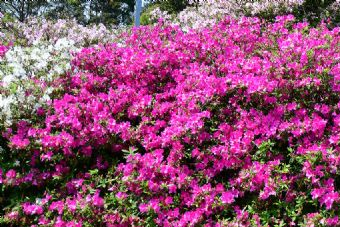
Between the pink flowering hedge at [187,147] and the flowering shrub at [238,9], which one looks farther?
the flowering shrub at [238,9]

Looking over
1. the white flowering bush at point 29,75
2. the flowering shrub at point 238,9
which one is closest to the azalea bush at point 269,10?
the flowering shrub at point 238,9

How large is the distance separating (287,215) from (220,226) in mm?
478

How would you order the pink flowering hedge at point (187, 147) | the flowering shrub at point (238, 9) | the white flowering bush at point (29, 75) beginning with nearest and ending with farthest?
1. the pink flowering hedge at point (187, 147)
2. the white flowering bush at point (29, 75)
3. the flowering shrub at point (238, 9)

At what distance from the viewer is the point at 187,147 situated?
350cm

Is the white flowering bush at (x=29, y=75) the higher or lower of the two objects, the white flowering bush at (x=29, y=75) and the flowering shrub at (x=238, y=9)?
the lower

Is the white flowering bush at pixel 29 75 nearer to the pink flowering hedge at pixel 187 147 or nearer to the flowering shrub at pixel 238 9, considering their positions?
the pink flowering hedge at pixel 187 147

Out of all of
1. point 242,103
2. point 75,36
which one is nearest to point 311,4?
point 75,36

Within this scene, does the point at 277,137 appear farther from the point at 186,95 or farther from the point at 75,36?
the point at 75,36

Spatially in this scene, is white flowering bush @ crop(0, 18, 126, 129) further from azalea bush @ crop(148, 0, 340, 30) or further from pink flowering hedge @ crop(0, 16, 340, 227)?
azalea bush @ crop(148, 0, 340, 30)

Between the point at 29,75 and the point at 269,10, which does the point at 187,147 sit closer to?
the point at 29,75

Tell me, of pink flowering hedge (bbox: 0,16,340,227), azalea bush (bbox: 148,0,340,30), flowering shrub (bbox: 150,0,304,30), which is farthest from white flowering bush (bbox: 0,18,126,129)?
azalea bush (bbox: 148,0,340,30)

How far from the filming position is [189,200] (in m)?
3.13

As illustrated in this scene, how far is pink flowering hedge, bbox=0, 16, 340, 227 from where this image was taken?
3018 mm

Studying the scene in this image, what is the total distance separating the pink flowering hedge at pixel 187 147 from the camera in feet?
9.90
